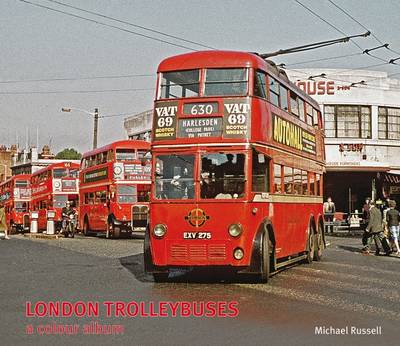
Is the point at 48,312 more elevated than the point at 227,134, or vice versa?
the point at 227,134

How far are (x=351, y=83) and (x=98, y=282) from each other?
33.1 metres

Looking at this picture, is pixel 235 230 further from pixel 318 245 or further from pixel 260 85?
pixel 318 245


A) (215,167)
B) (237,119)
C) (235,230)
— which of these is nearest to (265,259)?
(235,230)

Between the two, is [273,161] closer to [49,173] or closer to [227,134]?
[227,134]

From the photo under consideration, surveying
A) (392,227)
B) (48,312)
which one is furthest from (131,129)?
(48,312)

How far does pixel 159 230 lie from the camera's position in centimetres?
1320

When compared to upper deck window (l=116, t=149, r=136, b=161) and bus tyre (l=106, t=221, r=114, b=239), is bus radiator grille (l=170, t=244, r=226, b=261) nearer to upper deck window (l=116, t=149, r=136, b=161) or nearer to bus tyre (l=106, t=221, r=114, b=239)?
upper deck window (l=116, t=149, r=136, b=161)

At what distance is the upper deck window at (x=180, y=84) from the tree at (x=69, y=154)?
93.3 metres

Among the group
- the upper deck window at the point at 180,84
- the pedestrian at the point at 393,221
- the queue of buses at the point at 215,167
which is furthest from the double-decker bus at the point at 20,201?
the queue of buses at the point at 215,167

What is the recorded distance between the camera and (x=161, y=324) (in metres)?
8.87

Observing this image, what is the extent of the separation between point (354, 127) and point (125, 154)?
18429 mm

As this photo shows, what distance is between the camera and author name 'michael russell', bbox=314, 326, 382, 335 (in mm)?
8305

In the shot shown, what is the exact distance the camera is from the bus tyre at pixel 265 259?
42.5 feet

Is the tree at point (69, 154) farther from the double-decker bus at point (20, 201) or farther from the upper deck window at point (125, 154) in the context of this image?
the upper deck window at point (125, 154)
